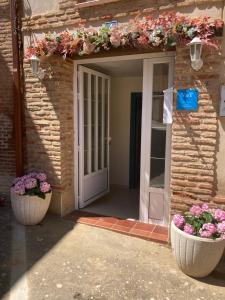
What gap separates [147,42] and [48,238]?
2875 mm

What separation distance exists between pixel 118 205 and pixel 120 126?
80.3 inches

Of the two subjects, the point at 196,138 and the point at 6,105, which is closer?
the point at 196,138

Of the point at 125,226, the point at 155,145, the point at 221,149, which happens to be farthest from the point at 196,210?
the point at 125,226

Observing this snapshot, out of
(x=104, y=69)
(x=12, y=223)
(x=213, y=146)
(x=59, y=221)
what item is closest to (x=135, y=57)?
(x=104, y=69)

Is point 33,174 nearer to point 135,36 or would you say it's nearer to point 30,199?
point 30,199

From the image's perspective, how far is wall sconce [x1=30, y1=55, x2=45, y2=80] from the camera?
→ 407 cm

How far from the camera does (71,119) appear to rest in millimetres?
4547

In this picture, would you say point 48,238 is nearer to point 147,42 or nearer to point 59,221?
point 59,221

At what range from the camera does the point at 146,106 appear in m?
4.01

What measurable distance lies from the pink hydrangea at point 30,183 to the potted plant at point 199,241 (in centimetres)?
211

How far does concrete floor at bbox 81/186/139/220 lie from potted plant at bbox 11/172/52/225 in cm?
95

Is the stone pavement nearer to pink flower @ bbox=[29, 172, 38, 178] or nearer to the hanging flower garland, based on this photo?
pink flower @ bbox=[29, 172, 38, 178]

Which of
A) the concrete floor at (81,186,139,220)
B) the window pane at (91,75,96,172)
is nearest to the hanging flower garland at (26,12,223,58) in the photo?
the window pane at (91,75,96,172)

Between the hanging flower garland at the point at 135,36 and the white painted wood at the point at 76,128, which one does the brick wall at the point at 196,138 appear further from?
the white painted wood at the point at 76,128
